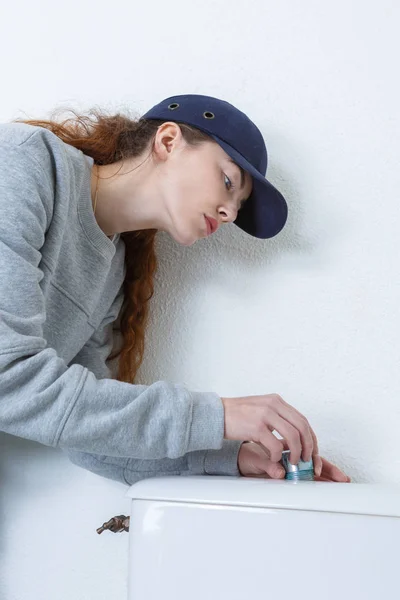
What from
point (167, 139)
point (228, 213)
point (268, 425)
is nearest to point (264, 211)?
point (228, 213)

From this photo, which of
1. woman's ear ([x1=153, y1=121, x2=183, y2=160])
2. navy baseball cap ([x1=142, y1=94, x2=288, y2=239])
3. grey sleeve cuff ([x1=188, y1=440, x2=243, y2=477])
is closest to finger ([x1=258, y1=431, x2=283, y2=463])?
grey sleeve cuff ([x1=188, y1=440, x2=243, y2=477])

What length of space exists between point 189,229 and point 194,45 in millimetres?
350

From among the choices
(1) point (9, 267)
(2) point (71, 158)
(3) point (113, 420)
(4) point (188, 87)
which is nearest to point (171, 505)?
(3) point (113, 420)

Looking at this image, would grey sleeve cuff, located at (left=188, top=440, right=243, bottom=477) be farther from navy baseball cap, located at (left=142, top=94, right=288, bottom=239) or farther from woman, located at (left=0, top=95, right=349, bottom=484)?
navy baseball cap, located at (left=142, top=94, right=288, bottom=239)

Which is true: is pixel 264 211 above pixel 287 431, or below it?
above

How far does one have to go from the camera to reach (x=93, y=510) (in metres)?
1.07

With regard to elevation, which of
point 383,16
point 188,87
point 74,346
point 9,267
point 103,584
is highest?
point 383,16

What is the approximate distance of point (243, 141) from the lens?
3.14 feet

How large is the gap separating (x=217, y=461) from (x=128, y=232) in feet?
1.33

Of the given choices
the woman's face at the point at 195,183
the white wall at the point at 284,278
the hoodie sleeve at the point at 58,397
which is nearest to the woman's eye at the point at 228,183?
the woman's face at the point at 195,183

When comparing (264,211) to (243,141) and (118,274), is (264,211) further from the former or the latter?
(118,274)

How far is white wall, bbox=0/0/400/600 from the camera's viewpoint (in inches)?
39.1

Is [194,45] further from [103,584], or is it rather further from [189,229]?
[103,584]

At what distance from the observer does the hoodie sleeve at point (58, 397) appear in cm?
77
